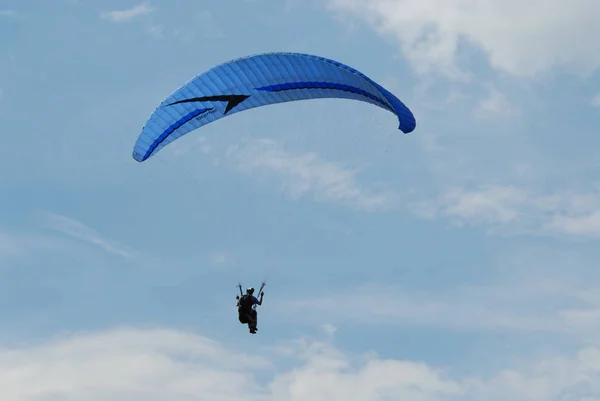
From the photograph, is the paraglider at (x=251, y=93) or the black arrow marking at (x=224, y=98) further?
the black arrow marking at (x=224, y=98)

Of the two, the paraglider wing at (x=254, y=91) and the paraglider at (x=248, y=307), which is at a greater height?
the paraglider wing at (x=254, y=91)

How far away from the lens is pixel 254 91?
43.4m

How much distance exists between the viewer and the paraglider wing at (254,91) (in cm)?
4244

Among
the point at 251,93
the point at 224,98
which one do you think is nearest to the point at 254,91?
the point at 251,93

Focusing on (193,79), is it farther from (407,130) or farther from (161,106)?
(407,130)

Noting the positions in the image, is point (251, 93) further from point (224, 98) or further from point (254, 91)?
point (224, 98)

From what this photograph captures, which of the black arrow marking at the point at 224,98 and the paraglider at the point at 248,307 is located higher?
the black arrow marking at the point at 224,98

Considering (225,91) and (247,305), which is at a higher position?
(225,91)

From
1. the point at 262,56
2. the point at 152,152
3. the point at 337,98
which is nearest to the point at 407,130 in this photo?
the point at 337,98

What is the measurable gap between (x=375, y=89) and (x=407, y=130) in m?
2.63

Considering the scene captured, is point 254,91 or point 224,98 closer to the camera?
point 254,91

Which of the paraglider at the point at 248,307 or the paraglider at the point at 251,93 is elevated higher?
the paraglider at the point at 251,93

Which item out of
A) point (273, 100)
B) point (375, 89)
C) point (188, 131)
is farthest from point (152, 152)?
point (375, 89)

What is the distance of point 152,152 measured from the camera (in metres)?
43.8
